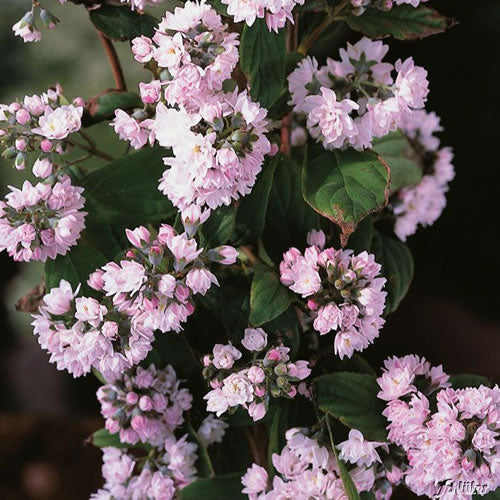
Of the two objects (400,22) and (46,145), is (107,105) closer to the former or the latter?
(46,145)

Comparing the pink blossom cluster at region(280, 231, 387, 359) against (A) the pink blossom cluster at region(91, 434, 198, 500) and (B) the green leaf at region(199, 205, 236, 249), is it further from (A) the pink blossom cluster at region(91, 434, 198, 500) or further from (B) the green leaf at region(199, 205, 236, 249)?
(A) the pink blossom cluster at region(91, 434, 198, 500)

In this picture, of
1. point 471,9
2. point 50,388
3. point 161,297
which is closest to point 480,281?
point 471,9

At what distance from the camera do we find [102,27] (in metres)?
0.85

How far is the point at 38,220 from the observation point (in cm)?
76

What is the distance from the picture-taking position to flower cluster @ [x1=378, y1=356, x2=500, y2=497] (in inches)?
29.3

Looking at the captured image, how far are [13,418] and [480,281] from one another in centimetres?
159

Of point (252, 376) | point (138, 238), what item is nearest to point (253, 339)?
point (252, 376)

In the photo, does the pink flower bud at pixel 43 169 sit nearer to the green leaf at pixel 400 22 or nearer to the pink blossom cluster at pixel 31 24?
the pink blossom cluster at pixel 31 24

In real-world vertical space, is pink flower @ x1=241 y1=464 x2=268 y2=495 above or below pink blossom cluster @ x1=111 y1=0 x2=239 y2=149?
below

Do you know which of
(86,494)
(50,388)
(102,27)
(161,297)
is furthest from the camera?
(50,388)

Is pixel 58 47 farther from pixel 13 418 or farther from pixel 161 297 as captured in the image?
pixel 161 297

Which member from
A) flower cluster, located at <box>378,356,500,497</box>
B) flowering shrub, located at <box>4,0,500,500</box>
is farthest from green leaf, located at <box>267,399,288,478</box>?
flower cluster, located at <box>378,356,500,497</box>

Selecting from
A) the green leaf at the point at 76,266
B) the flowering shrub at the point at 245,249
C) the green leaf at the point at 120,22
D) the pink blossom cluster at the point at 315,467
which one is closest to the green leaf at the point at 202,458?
the flowering shrub at the point at 245,249

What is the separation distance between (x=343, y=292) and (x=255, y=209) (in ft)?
0.42
